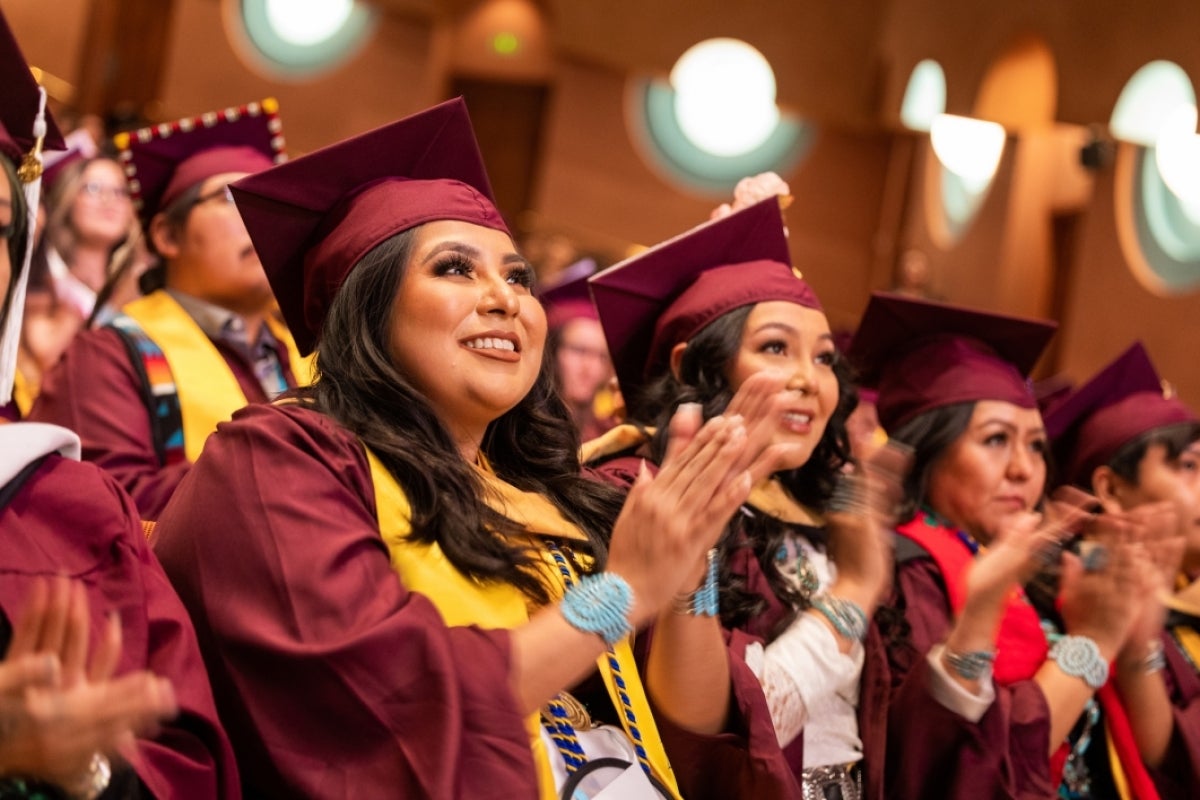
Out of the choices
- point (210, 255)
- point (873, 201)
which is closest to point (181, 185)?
point (210, 255)

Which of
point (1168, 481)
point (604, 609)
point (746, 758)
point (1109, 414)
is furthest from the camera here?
point (1109, 414)

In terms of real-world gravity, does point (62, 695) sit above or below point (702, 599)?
above

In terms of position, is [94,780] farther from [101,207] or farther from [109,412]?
[101,207]

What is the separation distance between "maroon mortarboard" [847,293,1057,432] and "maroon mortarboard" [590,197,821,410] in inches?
19.6

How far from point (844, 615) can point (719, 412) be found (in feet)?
1.66

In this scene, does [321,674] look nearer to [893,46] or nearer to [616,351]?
[616,351]

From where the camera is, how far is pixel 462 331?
212 cm

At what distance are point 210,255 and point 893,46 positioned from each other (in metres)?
8.37

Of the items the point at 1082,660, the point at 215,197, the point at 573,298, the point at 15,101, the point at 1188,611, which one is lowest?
the point at 1188,611

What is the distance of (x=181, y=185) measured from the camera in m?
3.56

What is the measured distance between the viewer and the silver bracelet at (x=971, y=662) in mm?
2754

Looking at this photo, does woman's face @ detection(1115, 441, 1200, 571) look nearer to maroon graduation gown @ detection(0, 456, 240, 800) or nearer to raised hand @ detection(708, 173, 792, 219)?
raised hand @ detection(708, 173, 792, 219)

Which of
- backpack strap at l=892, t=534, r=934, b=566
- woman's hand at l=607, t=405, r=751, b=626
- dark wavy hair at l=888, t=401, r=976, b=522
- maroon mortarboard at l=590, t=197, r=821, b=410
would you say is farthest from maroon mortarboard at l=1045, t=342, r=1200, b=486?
woman's hand at l=607, t=405, r=751, b=626

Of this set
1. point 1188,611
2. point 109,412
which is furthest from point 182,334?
point 1188,611
